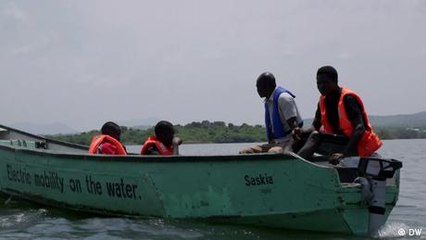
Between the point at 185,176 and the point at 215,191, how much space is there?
422 mm

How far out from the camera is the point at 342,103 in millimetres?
7895

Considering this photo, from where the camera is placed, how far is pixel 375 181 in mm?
7473

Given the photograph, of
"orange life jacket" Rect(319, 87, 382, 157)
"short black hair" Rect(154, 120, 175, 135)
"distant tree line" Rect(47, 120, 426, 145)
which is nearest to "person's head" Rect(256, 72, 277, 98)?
"orange life jacket" Rect(319, 87, 382, 157)

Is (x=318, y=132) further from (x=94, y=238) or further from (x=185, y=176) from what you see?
(x=94, y=238)

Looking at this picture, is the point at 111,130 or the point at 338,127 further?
the point at 111,130

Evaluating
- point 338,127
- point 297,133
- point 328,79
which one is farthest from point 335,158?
point 328,79

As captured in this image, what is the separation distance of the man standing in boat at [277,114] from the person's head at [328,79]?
63cm

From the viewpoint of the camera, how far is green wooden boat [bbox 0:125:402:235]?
7410 millimetres

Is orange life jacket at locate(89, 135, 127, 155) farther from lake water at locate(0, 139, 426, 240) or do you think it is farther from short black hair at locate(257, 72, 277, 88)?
short black hair at locate(257, 72, 277, 88)

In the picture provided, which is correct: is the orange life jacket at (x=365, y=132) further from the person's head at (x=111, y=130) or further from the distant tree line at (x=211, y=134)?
the distant tree line at (x=211, y=134)

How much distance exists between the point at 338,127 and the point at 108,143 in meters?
3.38

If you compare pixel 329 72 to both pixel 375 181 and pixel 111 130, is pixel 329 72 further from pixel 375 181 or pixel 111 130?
pixel 111 130

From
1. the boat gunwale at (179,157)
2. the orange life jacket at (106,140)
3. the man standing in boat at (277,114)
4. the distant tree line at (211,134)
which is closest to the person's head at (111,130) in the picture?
the orange life jacket at (106,140)

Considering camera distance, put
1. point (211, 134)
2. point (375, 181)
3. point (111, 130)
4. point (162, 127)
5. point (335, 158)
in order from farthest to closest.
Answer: point (211, 134), point (111, 130), point (162, 127), point (335, 158), point (375, 181)
